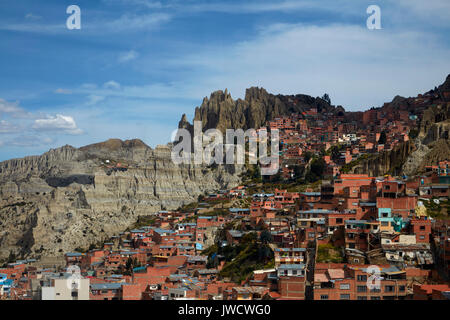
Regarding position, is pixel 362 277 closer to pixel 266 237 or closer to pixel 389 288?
pixel 389 288

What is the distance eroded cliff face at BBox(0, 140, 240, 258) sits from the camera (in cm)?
8575

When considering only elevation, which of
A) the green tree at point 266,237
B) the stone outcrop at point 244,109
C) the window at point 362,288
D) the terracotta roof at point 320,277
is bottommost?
the window at point 362,288

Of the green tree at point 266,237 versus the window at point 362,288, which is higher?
the green tree at point 266,237

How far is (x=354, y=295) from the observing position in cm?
2953

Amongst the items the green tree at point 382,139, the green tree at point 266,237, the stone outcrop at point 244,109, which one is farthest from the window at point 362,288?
the stone outcrop at point 244,109

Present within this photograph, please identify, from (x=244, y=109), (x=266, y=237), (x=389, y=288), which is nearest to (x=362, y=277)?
(x=389, y=288)

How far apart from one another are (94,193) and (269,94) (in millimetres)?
45446

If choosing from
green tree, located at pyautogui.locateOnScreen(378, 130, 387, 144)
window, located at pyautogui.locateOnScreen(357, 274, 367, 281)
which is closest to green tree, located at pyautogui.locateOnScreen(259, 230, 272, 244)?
window, located at pyautogui.locateOnScreen(357, 274, 367, 281)

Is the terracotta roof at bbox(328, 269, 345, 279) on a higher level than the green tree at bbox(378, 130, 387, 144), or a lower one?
lower

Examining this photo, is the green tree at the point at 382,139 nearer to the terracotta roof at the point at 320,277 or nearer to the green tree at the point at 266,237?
the green tree at the point at 266,237

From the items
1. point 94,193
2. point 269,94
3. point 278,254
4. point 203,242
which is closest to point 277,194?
point 203,242

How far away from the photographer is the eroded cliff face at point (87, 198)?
85750 millimetres

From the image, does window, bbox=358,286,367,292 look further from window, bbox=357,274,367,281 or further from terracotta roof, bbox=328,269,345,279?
terracotta roof, bbox=328,269,345,279

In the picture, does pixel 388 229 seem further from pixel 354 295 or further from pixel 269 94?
pixel 269 94
